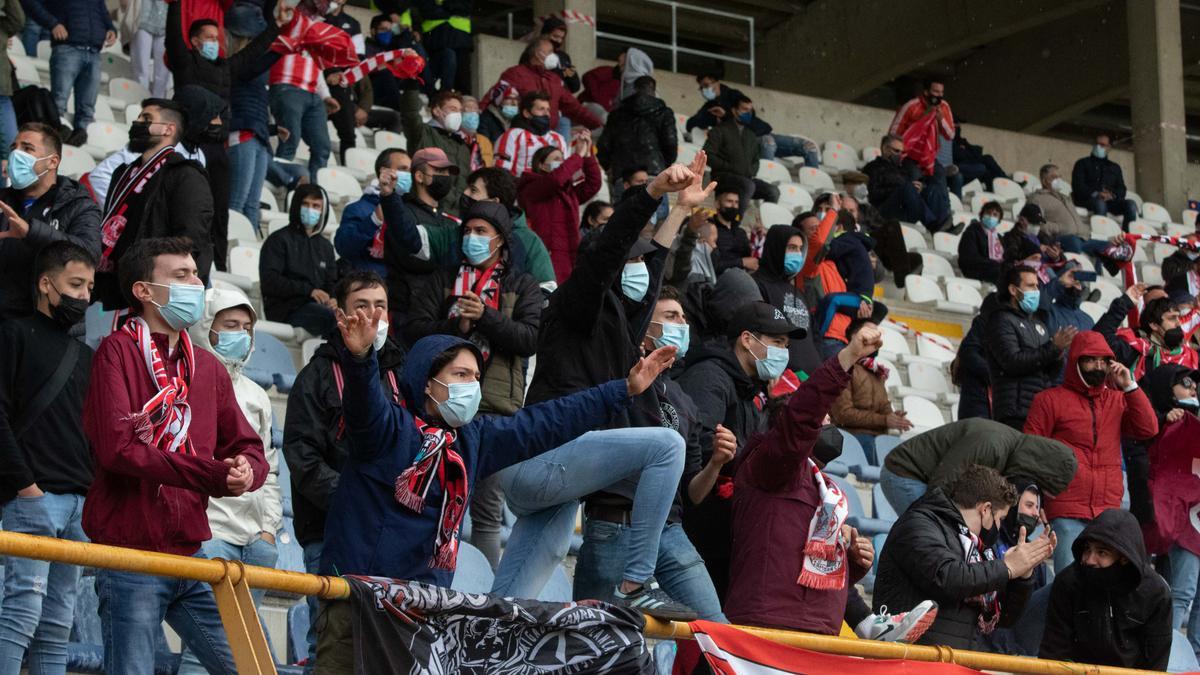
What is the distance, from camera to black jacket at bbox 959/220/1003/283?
1373cm

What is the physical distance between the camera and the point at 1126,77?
76.7 feet

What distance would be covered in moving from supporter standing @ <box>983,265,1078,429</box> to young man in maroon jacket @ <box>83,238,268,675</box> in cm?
534

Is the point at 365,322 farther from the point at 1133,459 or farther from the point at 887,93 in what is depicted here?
the point at 887,93

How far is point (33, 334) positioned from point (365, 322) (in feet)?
4.21

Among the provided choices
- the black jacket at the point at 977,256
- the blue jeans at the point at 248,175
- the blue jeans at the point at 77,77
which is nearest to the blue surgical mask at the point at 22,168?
the blue jeans at the point at 248,175

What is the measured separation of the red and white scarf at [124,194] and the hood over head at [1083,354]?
13.8 feet

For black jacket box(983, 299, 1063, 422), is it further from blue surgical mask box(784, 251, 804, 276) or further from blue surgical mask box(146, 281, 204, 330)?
blue surgical mask box(146, 281, 204, 330)

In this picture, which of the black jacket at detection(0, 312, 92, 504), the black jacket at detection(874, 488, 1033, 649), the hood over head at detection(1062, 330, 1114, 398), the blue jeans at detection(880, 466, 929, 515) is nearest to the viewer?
the black jacket at detection(0, 312, 92, 504)

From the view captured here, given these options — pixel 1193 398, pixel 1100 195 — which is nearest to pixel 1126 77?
pixel 1100 195

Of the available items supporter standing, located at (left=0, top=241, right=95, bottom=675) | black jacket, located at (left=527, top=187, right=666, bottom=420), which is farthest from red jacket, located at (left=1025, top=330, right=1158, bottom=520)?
supporter standing, located at (left=0, top=241, right=95, bottom=675)

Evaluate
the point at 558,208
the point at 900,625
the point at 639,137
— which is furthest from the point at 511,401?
the point at 639,137

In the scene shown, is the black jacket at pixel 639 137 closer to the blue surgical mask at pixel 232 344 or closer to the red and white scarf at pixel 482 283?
the red and white scarf at pixel 482 283

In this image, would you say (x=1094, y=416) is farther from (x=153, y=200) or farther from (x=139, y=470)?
(x=139, y=470)

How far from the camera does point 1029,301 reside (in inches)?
373
